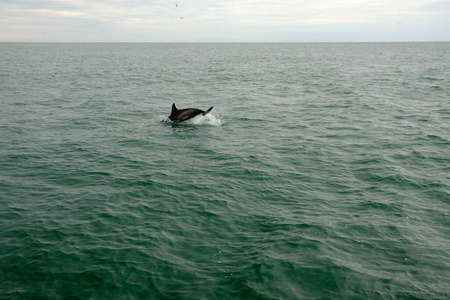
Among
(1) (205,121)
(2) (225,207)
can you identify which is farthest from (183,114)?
(2) (225,207)

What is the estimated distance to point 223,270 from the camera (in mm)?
10992

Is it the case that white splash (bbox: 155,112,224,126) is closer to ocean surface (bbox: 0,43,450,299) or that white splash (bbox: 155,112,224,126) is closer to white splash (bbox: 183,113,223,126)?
white splash (bbox: 183,113,223,126)

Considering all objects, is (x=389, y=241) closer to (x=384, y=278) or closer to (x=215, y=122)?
(x=384, y=278)

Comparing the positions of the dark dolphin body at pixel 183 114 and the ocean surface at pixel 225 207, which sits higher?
the dark dolphin body at pixel 183 114

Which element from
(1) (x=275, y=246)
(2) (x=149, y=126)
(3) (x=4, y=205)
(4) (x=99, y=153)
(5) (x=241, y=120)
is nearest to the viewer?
(1) (x=275, y=246)

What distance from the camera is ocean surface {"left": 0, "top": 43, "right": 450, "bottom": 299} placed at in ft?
34.7

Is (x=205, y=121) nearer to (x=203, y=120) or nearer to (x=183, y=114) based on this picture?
(x=203, y=120)

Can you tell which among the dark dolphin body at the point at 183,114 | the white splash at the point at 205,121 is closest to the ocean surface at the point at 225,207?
the white splash at the point at 205,121

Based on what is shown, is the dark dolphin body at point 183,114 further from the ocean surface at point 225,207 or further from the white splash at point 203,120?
the ocean surface at point 225,207

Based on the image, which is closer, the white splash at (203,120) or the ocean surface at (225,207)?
the ocean surface at (225,207)

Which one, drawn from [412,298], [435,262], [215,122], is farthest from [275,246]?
[215,122]

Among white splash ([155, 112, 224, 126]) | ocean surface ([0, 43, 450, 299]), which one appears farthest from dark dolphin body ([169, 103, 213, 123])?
ocean surface ([0, 43, 450, 299])

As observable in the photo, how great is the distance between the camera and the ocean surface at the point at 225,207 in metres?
10.6

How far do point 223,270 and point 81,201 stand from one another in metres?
7.84
